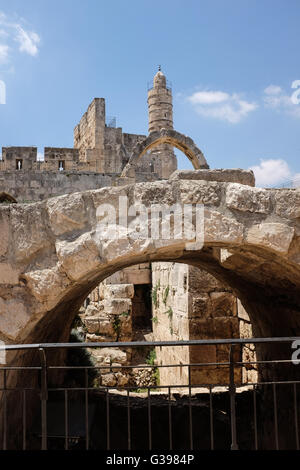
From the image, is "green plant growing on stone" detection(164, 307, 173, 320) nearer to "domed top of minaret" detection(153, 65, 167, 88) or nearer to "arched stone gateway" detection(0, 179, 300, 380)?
"arched stone gateway" detection(0, 179, 300, 380)

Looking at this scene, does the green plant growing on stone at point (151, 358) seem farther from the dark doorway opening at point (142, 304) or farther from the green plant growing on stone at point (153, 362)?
the dark doorway opening at point (142, 304)

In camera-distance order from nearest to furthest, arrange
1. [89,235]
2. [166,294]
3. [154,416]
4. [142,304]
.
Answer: [89,235], [154,416], [166,294], [142,304]

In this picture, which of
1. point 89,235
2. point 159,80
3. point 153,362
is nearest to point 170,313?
point 153,362

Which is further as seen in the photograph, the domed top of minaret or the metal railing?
the domed top of minaret

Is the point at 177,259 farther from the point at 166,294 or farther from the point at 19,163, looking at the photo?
the point at 19,163

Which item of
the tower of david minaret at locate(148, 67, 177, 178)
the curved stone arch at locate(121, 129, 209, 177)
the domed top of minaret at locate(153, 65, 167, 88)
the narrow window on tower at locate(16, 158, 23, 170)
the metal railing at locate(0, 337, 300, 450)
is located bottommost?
the metal railing at locate(0, 337, 300, 450)

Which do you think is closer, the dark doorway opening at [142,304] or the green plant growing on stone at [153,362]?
the green plant growing on stone at [153,362]

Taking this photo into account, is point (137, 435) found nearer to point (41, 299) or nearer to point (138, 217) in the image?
point (41, 299)

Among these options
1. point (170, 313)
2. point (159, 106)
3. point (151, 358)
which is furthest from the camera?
point (159, 106)

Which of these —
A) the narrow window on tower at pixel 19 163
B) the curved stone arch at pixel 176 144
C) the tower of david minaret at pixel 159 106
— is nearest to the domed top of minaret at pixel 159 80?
the tower of david minaret at pixel 159 106

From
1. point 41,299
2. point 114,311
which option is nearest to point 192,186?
point 41,299

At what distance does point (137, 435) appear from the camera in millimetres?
5273

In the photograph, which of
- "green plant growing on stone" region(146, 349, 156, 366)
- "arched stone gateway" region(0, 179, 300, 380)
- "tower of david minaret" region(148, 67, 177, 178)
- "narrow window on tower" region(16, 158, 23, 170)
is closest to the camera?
"arched stone gateway" region(0, 179, 300, 380)

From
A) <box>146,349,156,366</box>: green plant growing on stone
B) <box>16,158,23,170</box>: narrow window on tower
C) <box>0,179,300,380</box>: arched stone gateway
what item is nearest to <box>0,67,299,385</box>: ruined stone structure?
<box>0,179,300,380</box>: arched stone gateway
